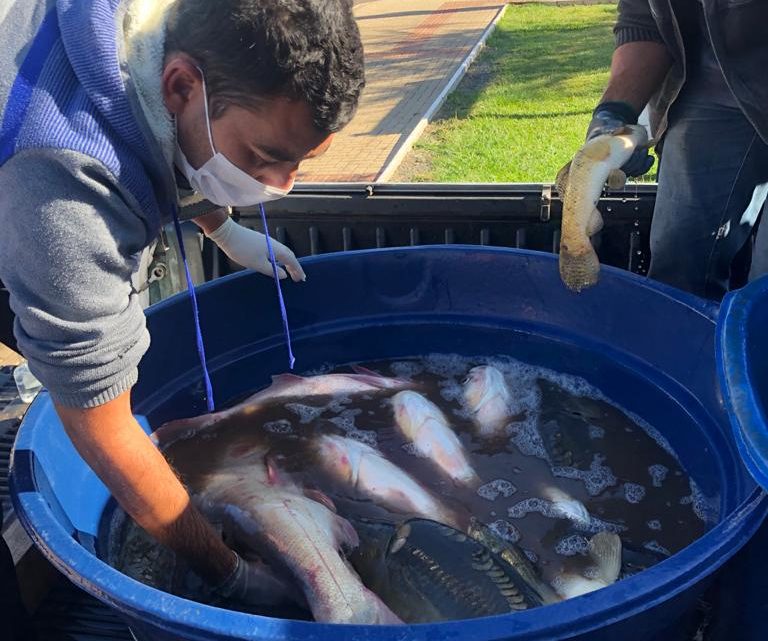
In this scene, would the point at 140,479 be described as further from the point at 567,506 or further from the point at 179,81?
the point at 567,506

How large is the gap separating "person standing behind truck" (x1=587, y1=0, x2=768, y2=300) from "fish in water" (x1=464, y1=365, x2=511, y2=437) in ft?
2.34

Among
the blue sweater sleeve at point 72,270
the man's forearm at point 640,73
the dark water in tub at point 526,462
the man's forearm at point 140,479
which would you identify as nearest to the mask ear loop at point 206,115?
the blue sweater sleeve at point 72,270

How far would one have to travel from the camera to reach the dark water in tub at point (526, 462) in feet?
6.94

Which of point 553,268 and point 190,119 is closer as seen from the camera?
point 190,119

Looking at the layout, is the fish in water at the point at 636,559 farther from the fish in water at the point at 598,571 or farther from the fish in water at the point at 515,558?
the fish in water at the point at 515,558

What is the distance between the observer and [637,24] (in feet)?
8.38

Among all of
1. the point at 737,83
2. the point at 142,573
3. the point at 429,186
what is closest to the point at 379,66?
the point at 429,186

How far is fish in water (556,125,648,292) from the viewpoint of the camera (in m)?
2.24

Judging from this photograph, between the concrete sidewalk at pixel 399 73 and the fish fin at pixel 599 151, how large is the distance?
3711mm

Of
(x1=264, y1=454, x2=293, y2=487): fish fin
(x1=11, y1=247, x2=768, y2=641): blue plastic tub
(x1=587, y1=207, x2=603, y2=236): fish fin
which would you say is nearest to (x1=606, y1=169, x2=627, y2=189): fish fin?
(x1=587, y1=207, x2=603, y2=236): fish fin

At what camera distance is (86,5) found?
1.43 metres

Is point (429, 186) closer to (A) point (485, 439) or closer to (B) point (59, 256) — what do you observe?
(A) point (485, 439)

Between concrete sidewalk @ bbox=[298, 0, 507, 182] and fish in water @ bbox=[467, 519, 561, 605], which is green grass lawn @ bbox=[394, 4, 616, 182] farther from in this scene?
fish in water @ bbox=[467, 519, 561, 605]

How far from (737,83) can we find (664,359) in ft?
2.79
